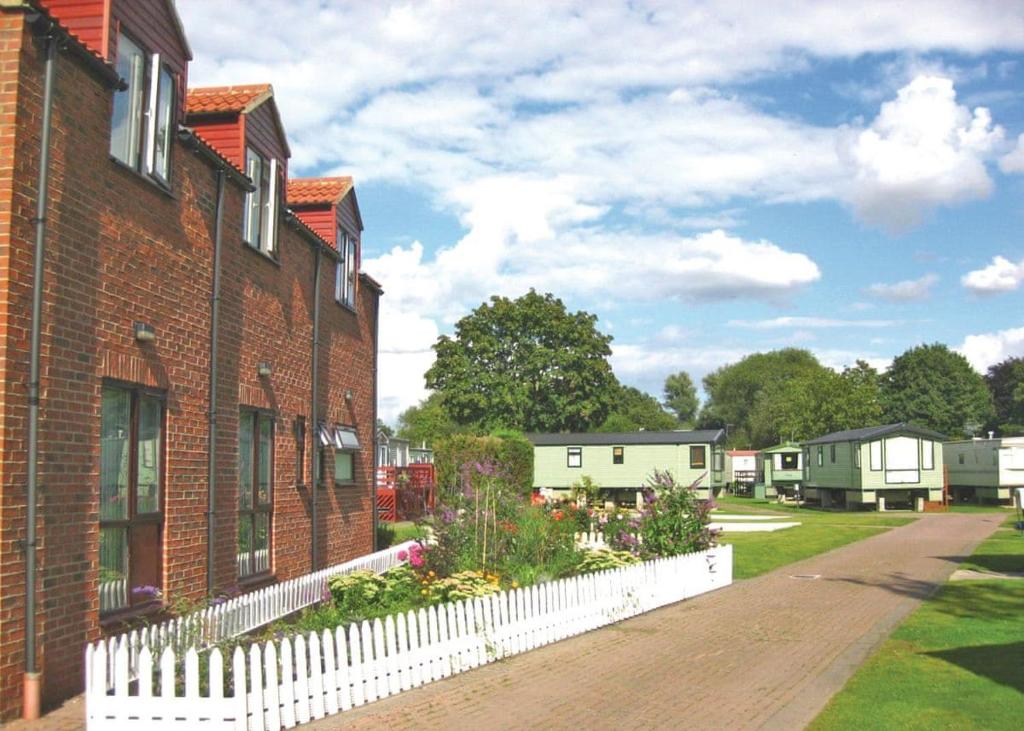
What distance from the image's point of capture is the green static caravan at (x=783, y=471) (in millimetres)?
65688

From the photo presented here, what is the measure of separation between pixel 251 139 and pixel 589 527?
38.3ft

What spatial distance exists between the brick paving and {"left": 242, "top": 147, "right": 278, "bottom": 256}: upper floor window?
21.6 ft

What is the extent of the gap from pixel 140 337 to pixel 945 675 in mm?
8408

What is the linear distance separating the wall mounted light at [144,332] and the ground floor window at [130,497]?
0.49 meters

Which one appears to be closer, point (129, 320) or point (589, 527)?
point (129, 320)

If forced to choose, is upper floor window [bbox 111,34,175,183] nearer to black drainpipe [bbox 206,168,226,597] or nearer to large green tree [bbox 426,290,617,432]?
black drainpipe [bbox 206,168,226,597]

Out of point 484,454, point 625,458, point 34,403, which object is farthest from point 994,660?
point 625,458

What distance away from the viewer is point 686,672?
32.8 ft

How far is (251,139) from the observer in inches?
527

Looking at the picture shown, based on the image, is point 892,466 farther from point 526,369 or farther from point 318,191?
point 318,191

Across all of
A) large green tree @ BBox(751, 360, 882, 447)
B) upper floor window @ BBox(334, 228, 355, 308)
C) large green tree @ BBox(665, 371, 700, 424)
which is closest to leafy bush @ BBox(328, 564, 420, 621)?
upper floor window @ BBox(334, 228, 355, 308)

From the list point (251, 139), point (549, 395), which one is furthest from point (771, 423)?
point (251, 139)

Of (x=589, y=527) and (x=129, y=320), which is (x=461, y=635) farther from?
(x=589, y=527)

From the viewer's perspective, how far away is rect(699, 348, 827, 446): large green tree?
121375mm
